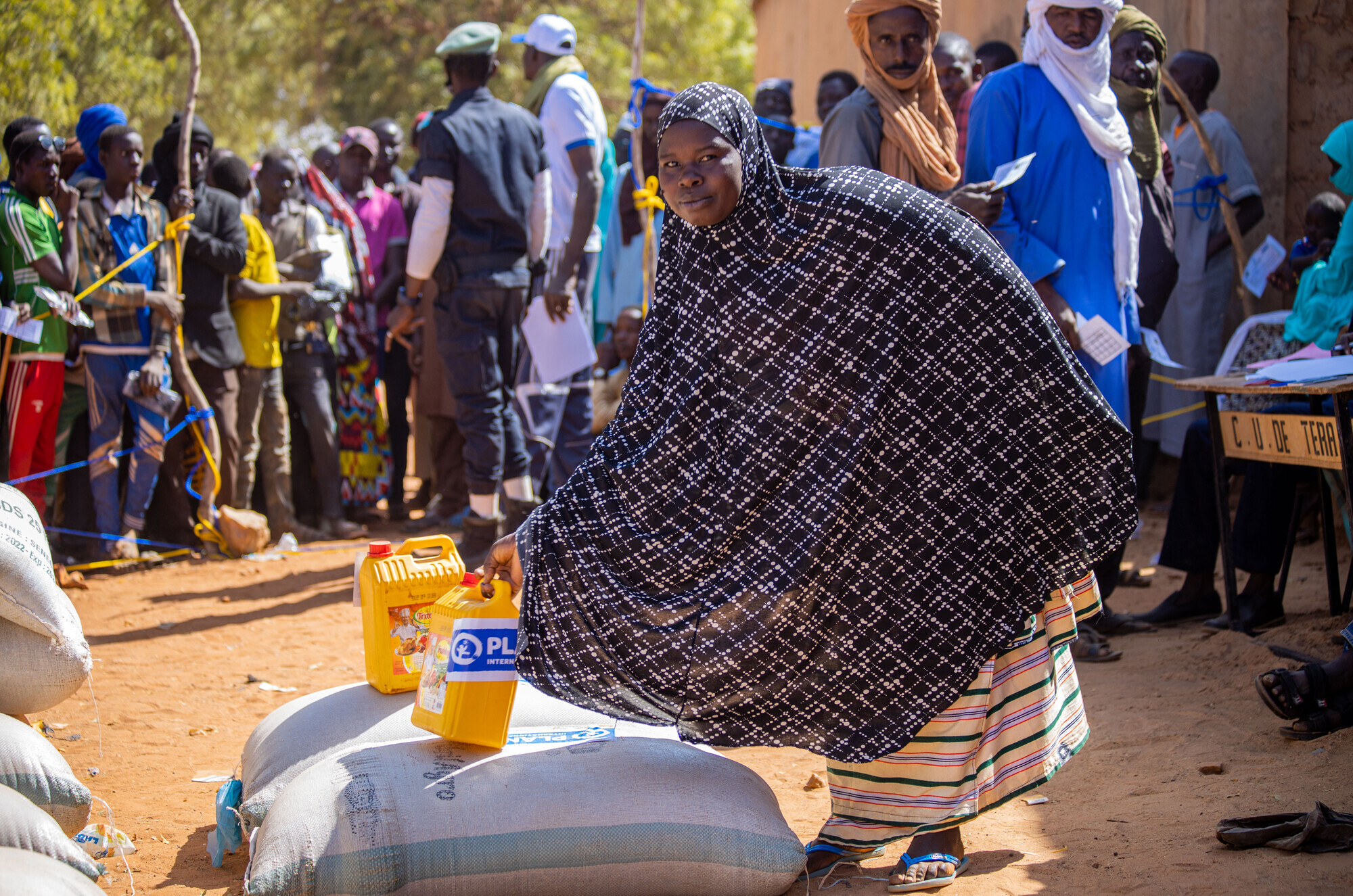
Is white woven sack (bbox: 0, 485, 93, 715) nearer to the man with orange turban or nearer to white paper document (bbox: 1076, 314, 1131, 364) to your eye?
the man with orange turban

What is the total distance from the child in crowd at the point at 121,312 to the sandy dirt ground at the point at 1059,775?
0.89 m

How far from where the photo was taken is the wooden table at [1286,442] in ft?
12.6

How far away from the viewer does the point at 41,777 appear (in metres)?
2.87

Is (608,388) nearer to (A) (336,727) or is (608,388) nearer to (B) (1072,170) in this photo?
(B) (1072,170)

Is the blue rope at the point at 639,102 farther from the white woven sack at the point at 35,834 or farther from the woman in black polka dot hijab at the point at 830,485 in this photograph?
the white woven sack at the point at 35,834

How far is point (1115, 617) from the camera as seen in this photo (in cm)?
507

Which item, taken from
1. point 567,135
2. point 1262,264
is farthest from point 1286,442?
point 567,135

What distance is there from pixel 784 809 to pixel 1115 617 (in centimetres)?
229

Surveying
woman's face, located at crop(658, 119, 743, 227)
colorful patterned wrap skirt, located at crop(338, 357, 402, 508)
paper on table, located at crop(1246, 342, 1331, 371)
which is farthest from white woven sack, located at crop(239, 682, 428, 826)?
colorful patterned wrap skirt, located at crop(338, 357, 402, 508)

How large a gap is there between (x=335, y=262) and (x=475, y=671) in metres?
5.39

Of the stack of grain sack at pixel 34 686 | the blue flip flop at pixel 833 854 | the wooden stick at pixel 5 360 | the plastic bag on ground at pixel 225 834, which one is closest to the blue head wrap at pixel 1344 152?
the blue flip flop at pixel 833 854

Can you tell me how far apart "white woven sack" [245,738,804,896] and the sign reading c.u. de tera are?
2517mm

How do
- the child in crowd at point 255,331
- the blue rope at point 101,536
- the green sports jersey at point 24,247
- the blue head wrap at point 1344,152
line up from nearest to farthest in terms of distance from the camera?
the blue head wrap at point 1344,152
the green sports jersey at point 24,247
the blue rope at point 101,536
the child in crowd at point 255,331

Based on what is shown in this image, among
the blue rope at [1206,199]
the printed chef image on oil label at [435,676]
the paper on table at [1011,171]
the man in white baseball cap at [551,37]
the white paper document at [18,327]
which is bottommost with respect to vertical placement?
the printed chef image on oil label at [435,676]
